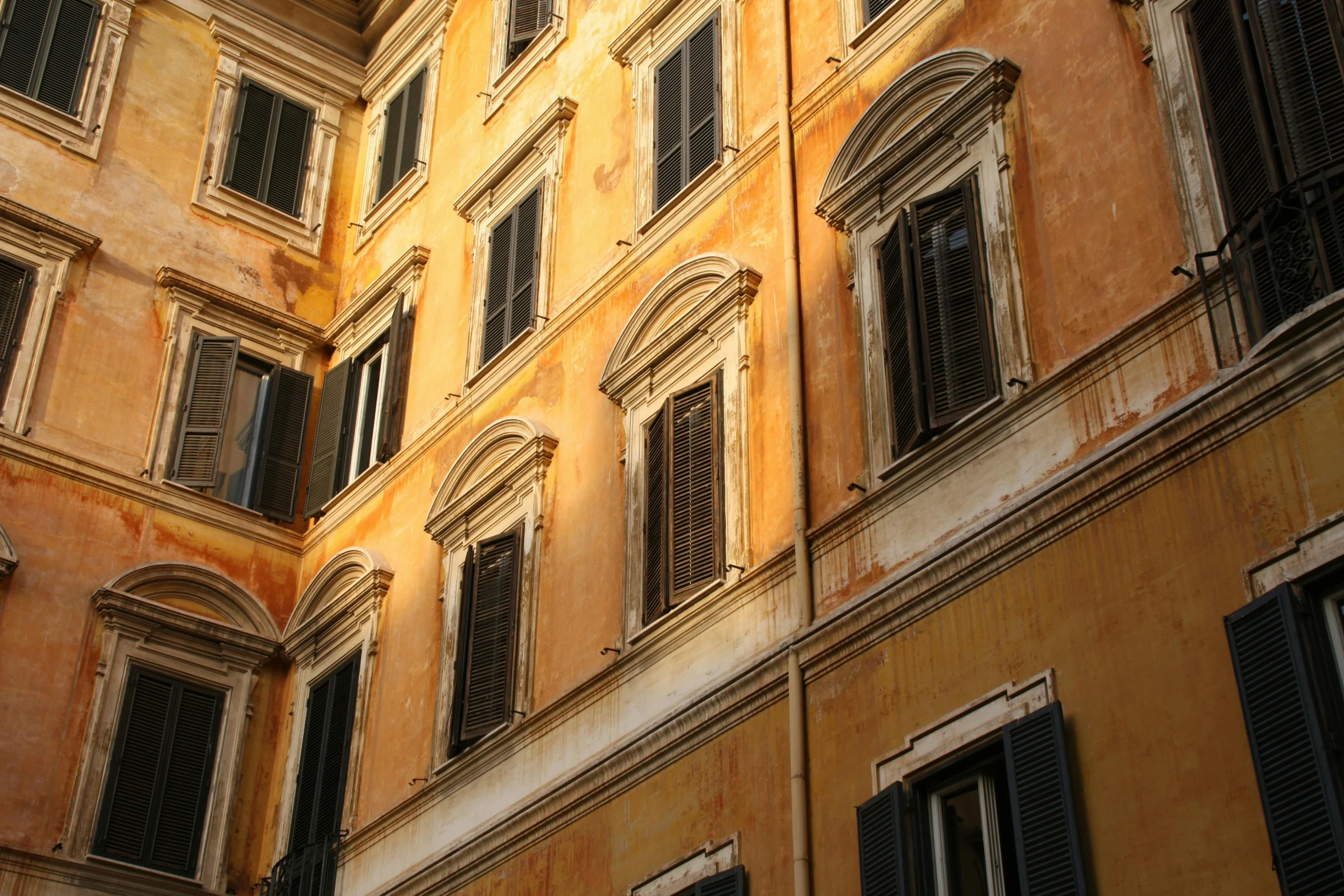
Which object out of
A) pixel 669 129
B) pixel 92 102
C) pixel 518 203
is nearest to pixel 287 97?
pixel 92 102

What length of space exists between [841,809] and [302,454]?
10206mm

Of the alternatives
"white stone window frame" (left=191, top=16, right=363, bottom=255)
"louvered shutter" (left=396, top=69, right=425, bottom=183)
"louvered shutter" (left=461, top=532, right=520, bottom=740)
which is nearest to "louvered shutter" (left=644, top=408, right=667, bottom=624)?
"louvered shutter" (left=461, top=532, right=520, bottom=740)

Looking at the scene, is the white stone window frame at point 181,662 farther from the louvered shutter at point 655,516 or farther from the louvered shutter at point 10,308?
the louvered shutter at point 655,516

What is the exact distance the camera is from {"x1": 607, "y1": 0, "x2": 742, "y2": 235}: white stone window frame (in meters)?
13.8

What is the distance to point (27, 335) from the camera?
56.4 feet

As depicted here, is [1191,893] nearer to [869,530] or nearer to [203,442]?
[869,530]

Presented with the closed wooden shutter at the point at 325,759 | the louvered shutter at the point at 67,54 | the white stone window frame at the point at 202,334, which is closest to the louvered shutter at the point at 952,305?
the closed wooden shutter at the point at 325,759

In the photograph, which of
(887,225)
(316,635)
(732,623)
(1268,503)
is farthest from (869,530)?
(316,635)

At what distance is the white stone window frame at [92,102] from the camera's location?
18.6 metres

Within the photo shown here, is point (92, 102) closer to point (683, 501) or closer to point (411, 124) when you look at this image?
point (411, 124)

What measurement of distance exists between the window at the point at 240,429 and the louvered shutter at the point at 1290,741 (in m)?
12.3

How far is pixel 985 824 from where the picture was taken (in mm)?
8648

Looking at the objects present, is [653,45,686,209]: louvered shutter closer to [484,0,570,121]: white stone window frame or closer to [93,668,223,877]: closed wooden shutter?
[484,0,570,121]: white stone window frame

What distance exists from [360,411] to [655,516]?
256 inches
